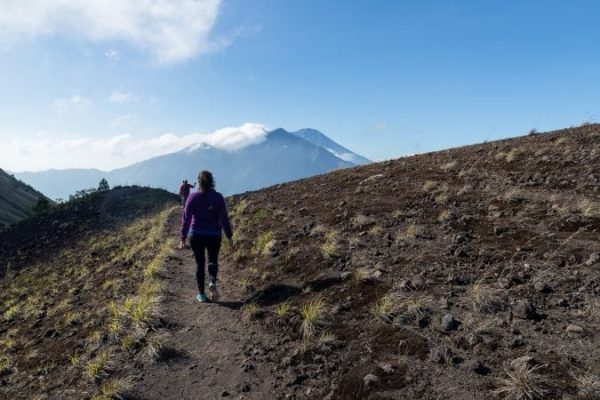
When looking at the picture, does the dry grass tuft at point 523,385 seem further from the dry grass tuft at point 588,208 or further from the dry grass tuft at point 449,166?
the dry grass tuft at point 449,166

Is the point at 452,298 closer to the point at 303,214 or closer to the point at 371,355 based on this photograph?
the point at 371,355

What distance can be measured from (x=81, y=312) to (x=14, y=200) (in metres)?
117

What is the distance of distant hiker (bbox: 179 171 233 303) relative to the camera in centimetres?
1010

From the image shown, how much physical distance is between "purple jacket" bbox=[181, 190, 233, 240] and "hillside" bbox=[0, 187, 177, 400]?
1963 mm

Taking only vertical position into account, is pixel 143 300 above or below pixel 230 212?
below

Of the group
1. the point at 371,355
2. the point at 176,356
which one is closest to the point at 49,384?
the point at 176,356

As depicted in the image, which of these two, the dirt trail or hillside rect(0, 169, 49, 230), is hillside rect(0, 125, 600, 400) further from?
hillside rect(0, 169, 49, 230)

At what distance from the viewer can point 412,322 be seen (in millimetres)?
7070

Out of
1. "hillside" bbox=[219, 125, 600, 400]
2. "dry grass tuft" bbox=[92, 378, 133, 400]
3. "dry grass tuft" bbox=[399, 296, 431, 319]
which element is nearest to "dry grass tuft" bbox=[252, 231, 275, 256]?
"hillside" bbox=[219, 125, 600, 400]

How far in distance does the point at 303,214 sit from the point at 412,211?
5.00 metres

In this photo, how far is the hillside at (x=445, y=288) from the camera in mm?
5770

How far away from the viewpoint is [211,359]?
760 centimetres

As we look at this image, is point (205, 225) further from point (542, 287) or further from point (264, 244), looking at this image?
point (542, 287)

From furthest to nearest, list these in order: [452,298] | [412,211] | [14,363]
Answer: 1. [412,211]
2. [14,363]
3. [452,298]
